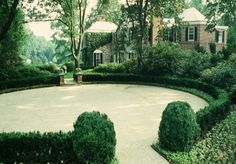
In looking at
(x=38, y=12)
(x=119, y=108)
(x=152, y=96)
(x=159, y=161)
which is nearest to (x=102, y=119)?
(x=159, y=161)

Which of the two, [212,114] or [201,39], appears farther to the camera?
[201,39]

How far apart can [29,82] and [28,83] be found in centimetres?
13

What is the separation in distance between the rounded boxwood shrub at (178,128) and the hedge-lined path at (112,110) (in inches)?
27.2

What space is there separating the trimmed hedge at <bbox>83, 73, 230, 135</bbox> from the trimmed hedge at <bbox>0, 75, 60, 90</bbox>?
3393 millimetres

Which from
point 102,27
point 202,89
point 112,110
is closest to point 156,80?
point 202,89

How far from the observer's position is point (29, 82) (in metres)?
30.8

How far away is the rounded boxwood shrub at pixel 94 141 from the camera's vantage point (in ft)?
32.1

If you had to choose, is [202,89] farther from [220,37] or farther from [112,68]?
[220,37]

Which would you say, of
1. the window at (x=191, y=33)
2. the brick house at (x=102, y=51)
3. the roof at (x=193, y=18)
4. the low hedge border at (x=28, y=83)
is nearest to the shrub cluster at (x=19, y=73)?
the low hedge border at (x=28, y=83)

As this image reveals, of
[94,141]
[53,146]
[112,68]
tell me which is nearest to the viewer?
[94,141]

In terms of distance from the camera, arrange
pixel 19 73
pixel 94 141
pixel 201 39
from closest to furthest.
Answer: pixel 94 141
pixel 19 73
pixel 201 39

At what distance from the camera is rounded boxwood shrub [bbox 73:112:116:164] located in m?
9.78

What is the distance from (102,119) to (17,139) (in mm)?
2763

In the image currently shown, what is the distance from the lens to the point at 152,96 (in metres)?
23.9
